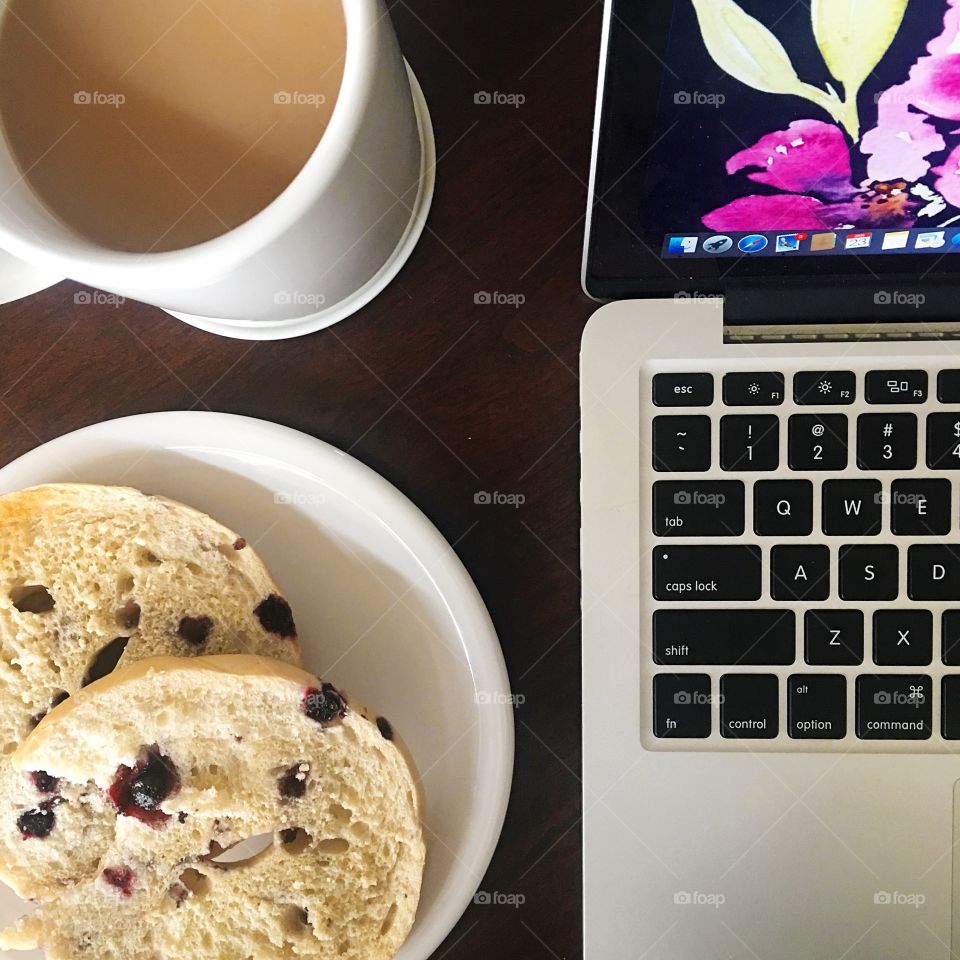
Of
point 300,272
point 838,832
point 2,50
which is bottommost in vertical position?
point 838,832

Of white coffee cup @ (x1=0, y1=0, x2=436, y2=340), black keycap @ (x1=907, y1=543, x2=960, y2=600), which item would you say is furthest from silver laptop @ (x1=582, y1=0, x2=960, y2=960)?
white coffee cup @ (x1=0, y1=0, x2=436, y2=340)

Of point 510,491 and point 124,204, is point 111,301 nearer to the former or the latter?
point 124,204

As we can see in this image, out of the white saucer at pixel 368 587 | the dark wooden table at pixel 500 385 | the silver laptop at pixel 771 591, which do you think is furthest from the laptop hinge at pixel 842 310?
the white saucer at pixel 368 587

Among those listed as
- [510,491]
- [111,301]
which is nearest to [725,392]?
[510,491]

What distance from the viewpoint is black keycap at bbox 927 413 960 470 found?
50 cm

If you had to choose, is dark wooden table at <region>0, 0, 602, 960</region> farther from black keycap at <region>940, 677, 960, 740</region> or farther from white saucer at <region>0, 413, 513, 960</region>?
black keycap at <region>940, 677, 960, 740</region>

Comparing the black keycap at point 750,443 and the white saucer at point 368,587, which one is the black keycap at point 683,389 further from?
the white saucer at point 368,587

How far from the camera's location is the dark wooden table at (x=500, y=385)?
58 cm

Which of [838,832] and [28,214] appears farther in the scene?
[838,832]

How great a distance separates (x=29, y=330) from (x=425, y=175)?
300 millimetres

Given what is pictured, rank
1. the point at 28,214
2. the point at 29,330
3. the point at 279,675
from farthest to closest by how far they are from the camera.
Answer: the point at 29,330
the point at 279,675
the point at 28,214

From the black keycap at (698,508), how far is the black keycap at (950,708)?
15 centimetres

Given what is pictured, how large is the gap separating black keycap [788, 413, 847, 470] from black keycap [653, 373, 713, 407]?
0.17 feet

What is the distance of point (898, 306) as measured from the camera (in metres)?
0.51
